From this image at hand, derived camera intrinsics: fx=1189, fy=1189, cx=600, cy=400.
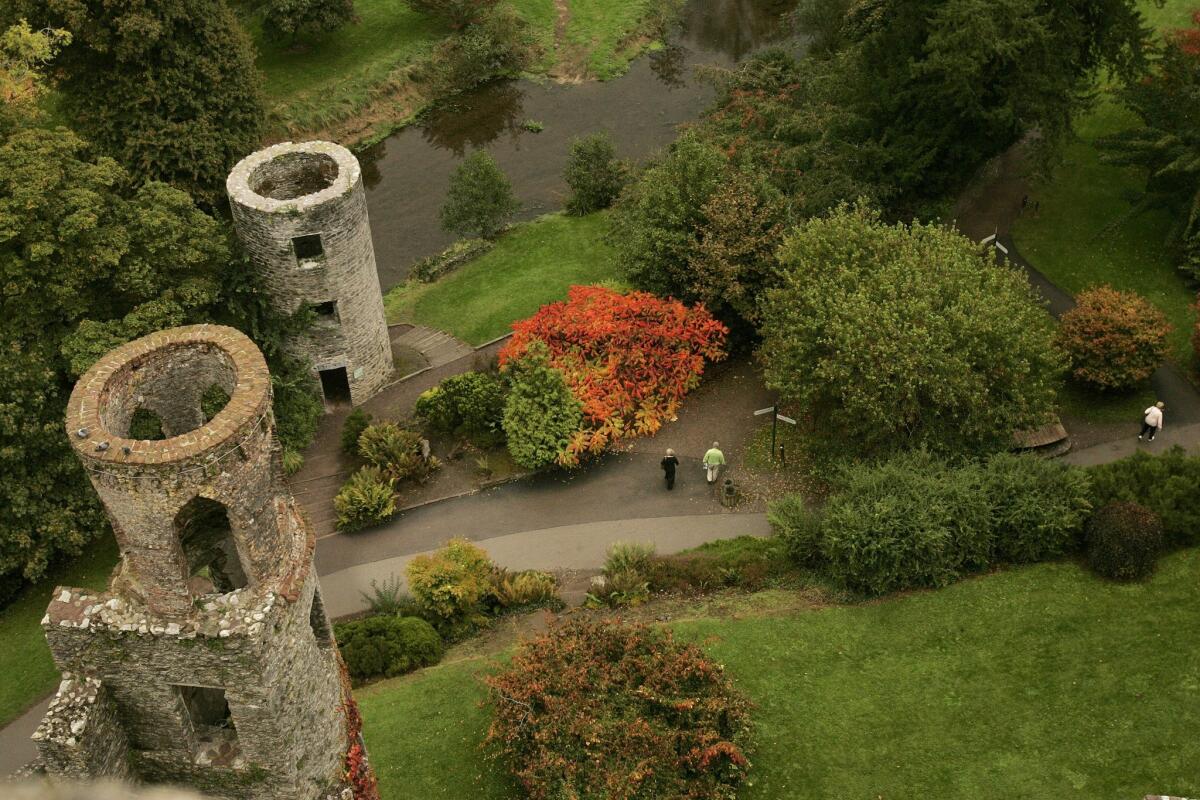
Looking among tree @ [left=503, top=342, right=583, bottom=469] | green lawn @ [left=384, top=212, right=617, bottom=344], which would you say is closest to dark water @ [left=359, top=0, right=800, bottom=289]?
green lawn @ [left=384, top=212, right=617, bottom=344]

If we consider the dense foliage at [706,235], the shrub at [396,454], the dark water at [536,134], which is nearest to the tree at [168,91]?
the shrub at [396,454]

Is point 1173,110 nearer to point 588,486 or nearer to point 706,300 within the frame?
point 706,300

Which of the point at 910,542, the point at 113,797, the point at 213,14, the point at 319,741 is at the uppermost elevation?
the point at 213,14

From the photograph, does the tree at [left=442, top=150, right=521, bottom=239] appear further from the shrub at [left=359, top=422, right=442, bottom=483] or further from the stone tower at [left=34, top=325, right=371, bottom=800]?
the stone tower at [left=34, top=325, right=371, bottom=800]

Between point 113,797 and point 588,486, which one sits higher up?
point 113,797

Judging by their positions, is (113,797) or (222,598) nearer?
(113,797)

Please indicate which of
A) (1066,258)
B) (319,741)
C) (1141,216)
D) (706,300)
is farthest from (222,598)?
(1141,216)

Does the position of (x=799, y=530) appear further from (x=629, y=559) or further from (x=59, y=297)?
(x=59, y=297)
